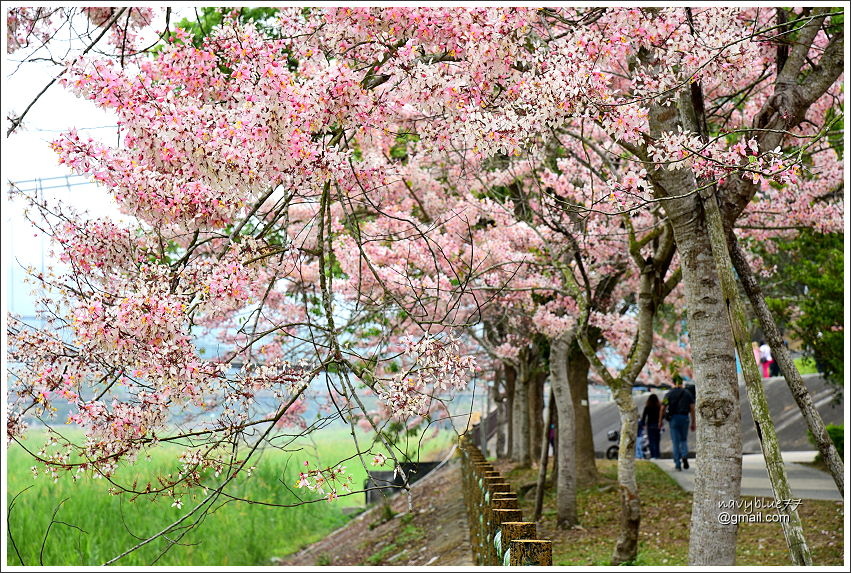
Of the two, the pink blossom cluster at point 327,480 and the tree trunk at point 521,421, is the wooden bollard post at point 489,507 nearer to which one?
the pink blossom cluster at point 327,480

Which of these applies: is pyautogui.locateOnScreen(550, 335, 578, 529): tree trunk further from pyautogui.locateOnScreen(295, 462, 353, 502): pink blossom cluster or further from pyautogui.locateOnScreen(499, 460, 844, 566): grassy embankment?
pyautogui.locateOnScreen(295, 462, 353, 502): pink blossom cluster

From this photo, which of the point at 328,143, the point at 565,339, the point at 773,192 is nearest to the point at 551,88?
the point at 328,143

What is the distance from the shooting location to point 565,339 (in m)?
10.8

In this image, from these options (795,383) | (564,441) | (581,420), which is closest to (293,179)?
(795,383)

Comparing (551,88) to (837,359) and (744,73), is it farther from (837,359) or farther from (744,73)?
(837,359)

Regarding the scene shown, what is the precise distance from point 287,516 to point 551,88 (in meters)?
10.3

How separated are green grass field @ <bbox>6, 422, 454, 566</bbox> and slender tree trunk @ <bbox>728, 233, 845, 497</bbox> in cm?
366

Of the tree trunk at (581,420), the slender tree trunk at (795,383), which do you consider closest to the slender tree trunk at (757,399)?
the slender tree trunk at (795,383)

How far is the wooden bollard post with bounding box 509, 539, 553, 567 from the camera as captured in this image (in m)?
3.53

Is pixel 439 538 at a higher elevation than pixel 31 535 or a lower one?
lower

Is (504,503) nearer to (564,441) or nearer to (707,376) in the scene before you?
(707,376)

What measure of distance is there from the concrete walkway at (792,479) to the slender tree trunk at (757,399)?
466cm

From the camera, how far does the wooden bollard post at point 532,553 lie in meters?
3.53

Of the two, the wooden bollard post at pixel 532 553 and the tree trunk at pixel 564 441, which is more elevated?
the tree trunk at pixel 564 441
